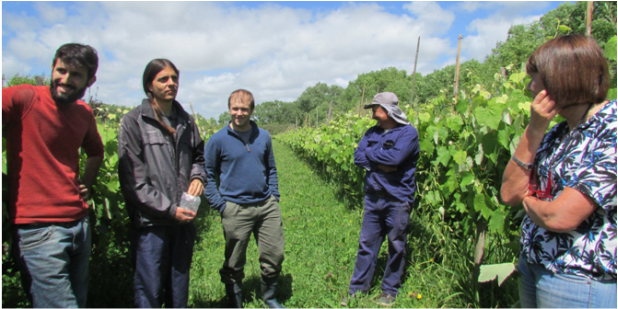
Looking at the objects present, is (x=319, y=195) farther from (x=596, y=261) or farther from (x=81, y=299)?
(x=596, y=261)

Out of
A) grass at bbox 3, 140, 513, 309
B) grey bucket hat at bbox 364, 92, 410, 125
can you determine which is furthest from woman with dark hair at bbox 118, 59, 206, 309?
grey bucket hat at bbox 364, 92, 410, 125

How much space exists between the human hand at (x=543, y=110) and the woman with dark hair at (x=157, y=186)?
1866 mm

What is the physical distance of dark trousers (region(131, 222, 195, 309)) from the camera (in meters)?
2.23

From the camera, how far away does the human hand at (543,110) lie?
1.34m

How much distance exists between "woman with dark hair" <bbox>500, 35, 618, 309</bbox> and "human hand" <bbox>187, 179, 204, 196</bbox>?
1.81 meters

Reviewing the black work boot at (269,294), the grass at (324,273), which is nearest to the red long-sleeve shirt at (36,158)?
the grass at (324,273)

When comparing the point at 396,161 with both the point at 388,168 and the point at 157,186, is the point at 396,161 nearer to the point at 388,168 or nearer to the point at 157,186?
the point at 388,168

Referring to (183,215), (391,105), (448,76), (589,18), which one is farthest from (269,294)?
(448,76)

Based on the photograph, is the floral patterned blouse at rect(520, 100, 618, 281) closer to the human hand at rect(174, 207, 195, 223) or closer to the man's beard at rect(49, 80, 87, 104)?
the human hand at rect(174, 207, 195, 223)

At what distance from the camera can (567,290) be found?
1.34 m

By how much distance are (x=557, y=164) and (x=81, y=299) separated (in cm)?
230

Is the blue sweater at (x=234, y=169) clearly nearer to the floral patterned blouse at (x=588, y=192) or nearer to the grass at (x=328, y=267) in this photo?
the grass at (x=328, y=267)

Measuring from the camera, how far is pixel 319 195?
766cm

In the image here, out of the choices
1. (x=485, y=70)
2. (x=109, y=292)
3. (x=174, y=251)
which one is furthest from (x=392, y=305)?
(x=485, y=70)
